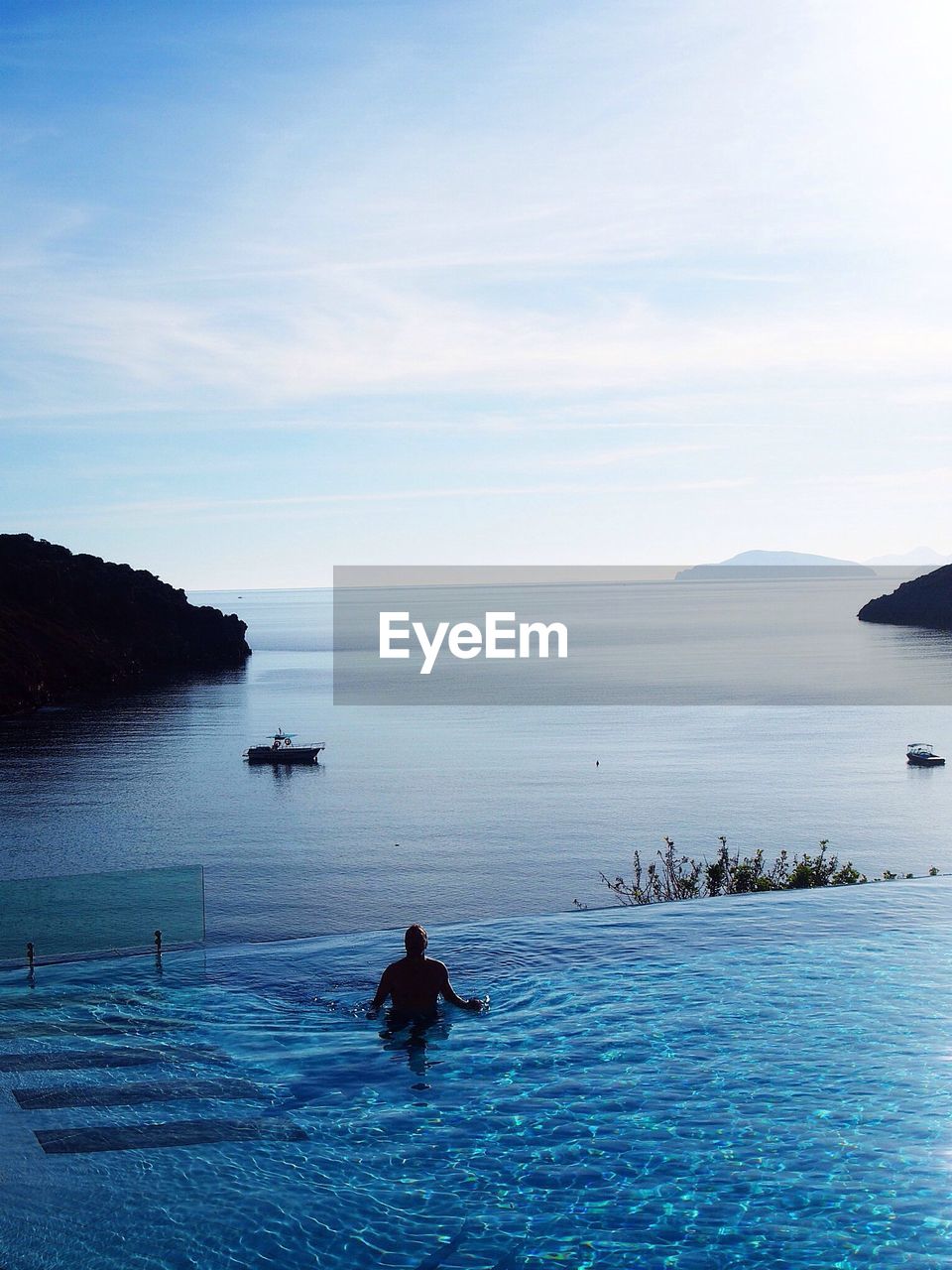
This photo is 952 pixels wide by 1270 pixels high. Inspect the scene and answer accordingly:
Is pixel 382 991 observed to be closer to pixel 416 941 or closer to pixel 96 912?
pixel 416 941

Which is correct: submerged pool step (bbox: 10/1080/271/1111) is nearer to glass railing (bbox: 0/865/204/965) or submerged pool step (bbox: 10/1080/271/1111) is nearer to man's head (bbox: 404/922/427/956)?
man's head (bbox: 404/922/427/956)

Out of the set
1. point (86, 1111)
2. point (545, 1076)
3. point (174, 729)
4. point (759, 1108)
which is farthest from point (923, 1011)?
point (174, 729)

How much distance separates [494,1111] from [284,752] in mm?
76248

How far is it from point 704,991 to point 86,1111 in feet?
28.2

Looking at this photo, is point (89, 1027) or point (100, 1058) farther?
point (89, 1027)

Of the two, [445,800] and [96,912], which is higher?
[96,912]

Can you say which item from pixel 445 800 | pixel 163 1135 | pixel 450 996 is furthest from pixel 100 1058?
pixel 445 800

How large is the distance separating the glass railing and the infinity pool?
0.41 metres

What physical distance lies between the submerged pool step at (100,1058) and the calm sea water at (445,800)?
92.9 feet

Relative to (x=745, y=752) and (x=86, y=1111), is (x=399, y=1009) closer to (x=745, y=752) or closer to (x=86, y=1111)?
(x=86, y=1111)

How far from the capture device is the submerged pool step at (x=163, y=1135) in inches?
429

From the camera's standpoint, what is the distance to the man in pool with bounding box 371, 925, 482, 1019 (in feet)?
50.2

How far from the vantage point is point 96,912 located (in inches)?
632

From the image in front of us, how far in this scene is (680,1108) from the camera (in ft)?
40.2
